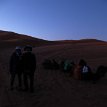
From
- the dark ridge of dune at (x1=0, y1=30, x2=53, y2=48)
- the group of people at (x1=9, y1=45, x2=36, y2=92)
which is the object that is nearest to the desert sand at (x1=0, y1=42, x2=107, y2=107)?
the group of people at (x1=9, y1=45, x2=36, y2=92)

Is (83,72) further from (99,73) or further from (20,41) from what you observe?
(20,41)

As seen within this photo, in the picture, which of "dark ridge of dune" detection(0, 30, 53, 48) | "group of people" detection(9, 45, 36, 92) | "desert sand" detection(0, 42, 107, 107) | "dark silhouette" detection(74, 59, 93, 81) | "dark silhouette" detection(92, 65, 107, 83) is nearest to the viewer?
"desert sand" detection(0, 42, 107, 107)

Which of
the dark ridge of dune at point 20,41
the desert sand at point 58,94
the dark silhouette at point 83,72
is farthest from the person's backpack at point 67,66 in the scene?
the dark ridge of dune at point 20,41

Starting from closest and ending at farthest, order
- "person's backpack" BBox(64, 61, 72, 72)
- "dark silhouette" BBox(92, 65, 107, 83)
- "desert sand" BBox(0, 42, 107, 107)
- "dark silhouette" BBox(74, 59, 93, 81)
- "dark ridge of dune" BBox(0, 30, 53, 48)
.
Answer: "desert sand" BBox(0, 42, 107, 107) → "dark silhouette" BBox(74, 59, 93, 81) → "dark silhouette" BBox(92, 65, 107, 83) → "person's backpack" BBox(64, 61, 72, 72) → "dark ridge of dune" BBox(0, 30, 53, 48)

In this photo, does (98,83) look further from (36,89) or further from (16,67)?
(16,67)

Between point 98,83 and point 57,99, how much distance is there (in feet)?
11.4

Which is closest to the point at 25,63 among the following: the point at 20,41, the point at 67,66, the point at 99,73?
the point at 99,73

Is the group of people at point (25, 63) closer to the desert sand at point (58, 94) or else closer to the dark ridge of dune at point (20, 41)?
the desert sand at point (58, 94)

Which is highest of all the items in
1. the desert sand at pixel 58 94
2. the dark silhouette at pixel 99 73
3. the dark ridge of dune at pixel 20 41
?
the dark ridge of dune at pixel 20 41

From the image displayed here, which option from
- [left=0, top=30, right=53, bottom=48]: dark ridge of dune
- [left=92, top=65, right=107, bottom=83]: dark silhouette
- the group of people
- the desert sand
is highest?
[left=0, top=30, right=53, bottom=48]: dark ridge of dune

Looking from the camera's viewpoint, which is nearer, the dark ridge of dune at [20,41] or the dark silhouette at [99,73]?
the dark silhouette at [99,73]

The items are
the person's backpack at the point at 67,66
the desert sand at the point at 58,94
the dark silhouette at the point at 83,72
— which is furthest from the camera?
the person's backpack at the point at 67,66

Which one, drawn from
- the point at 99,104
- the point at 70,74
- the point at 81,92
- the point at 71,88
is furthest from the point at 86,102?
the point at 70,74

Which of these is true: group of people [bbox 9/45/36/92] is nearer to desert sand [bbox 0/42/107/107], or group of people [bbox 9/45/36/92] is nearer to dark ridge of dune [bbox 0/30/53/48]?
desert sand [bbox 0/42/107/107]
